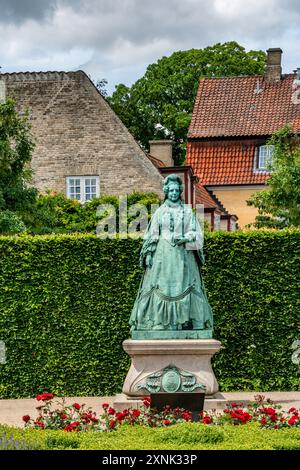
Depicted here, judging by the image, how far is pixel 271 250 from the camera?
18.9 meters

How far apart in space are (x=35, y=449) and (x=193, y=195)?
81.6 feet

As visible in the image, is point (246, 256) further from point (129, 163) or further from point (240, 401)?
point (129, 163)

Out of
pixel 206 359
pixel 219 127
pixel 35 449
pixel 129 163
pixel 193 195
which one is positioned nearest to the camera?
pixel 35 449

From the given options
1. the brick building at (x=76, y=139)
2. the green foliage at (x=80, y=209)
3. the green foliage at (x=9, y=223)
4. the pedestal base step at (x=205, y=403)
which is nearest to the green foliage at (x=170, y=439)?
the pedestal base step at (x=205, y=403)

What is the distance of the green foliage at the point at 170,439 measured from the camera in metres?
10.7

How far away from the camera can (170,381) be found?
1451 cm

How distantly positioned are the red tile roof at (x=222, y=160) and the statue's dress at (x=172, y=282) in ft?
86.7

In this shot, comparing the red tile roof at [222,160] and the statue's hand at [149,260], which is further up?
the red tile roof at [222,160]

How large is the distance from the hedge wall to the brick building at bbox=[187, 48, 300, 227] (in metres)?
21.9

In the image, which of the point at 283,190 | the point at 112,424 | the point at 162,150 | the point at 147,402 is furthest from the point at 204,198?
the point at 112,424

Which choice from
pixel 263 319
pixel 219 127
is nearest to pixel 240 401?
pixel 263 319

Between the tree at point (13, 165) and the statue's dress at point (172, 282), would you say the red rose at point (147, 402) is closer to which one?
the statue's dress at point (172, 282)

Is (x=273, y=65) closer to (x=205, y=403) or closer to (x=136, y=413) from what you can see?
(x=205, y=403)

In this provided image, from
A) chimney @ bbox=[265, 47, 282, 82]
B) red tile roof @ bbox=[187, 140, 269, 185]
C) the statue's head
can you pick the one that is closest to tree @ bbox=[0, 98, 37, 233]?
the statue's head
